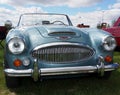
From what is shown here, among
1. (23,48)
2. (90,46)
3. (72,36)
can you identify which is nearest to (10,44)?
(23,48)

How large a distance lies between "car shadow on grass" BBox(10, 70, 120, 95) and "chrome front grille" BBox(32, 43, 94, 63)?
0.49 metres

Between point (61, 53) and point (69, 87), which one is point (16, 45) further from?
point (69, 87)

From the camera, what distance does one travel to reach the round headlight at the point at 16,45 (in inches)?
175

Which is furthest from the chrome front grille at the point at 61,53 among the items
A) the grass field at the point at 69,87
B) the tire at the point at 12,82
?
the tire at the point at 12,82

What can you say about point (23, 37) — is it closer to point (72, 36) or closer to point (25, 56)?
point (25, 56)

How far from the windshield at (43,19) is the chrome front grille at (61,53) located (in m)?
2.18

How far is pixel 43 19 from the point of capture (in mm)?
6867

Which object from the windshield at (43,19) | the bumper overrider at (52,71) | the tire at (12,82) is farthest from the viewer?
the windshield at (43,19)

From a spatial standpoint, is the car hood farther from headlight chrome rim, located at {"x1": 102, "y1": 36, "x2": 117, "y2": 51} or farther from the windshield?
the windshield

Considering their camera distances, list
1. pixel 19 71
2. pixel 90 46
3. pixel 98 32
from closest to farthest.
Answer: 1. pixel 19 71
2. pixel 90 46
3. pixel 98 32

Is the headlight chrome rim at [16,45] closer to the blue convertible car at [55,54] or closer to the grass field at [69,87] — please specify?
the blue convertible car at [55,54]

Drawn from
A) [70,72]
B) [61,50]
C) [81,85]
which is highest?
[61,50]

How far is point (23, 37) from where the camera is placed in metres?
4.59

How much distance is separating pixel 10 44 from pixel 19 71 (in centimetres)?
47
